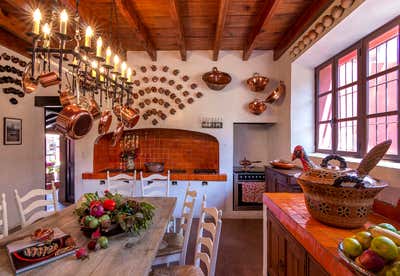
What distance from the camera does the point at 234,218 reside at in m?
3.74

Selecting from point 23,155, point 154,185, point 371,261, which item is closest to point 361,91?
point 371,261

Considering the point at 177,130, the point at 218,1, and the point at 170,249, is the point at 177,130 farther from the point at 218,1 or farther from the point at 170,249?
the point at 170,249

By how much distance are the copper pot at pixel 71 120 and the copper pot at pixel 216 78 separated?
2.38 meters

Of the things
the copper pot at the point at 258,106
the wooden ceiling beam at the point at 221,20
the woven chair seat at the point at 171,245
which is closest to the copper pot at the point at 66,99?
the woven chair seat at the point at 171,245

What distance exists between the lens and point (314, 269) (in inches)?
41.4

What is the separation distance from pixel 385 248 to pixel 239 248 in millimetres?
2285

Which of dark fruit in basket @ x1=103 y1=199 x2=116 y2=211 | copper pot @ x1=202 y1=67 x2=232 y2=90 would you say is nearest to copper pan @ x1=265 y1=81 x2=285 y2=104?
copper pot @ x1=202 y1=67 x2=232 y2=90

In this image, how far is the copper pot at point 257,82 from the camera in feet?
12.3

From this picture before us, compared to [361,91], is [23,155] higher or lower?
lower

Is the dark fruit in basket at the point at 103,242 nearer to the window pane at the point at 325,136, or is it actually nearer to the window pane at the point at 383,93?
the window pane at the point at 383,93

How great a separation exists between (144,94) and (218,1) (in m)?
1.97

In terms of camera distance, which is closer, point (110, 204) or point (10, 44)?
point (110, 204)

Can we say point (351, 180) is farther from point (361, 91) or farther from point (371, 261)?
point (361, 91)

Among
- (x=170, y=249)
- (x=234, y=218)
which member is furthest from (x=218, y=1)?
(x=234, y=218)
